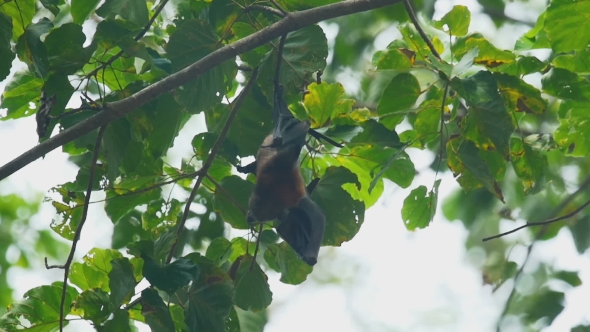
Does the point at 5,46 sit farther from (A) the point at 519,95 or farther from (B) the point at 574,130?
(B) the point at 574,130

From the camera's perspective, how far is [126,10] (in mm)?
4195

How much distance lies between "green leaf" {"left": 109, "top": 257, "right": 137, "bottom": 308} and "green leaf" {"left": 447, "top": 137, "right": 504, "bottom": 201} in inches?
82.9

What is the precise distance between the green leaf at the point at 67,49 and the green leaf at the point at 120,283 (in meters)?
1.18

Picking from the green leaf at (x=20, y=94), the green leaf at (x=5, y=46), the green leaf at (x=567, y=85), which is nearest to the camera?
the green leaf at (x=5, y=46)

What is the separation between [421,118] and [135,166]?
196 centimetres

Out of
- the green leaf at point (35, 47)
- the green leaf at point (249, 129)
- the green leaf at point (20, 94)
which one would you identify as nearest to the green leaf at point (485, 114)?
the green leaf at point (249, 129)

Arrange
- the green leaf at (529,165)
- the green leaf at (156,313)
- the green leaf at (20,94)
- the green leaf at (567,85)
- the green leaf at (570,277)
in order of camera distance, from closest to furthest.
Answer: the green leaf at (156,313), the green leaf at (567,85), the green leaf at (20,94), the green leaf at (529,165), the green leaf at (570,277)

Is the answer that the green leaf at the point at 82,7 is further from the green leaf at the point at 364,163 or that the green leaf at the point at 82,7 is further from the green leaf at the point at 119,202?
the green leaf at the point at 364,163

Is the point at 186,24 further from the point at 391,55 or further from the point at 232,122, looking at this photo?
the point at 391,55

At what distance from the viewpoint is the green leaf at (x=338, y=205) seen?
173 inches

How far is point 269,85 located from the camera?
15.4ft

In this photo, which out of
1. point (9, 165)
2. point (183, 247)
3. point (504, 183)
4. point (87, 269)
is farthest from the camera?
point (504, 183)

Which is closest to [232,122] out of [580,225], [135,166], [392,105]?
[135,166]

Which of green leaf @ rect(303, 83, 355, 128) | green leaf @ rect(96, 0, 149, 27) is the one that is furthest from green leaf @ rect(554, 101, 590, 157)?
green leaf @ rect(96, 0, 149, 27)
